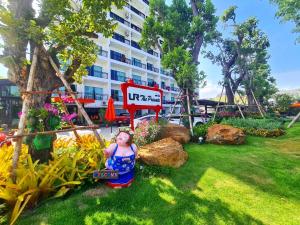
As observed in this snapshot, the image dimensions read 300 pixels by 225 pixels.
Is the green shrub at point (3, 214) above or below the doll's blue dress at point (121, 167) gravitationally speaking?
below

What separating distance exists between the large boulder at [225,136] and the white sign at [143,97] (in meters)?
3.23

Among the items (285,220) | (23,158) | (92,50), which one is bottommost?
(285,220)

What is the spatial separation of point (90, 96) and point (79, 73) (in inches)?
918

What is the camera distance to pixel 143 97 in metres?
8.03

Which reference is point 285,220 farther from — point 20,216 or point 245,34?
point 245,34

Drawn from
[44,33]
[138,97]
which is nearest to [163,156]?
[138,97]

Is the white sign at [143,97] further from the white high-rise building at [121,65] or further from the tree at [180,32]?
the white high-rise building at [121,65]

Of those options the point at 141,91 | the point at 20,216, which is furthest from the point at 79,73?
the point at 20,216

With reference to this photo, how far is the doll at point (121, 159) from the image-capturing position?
5.01 m

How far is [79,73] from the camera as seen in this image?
773 centimetres

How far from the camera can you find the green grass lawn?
13.1 feet

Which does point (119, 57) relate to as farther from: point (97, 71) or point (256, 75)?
point (256, 75)

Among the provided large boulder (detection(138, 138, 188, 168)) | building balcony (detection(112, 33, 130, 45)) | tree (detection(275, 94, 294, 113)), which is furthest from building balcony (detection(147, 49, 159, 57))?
large boulder (detection(138, 138, 188, 168))

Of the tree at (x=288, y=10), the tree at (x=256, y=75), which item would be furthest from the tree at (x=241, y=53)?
the tree at (x=288, y=10)
